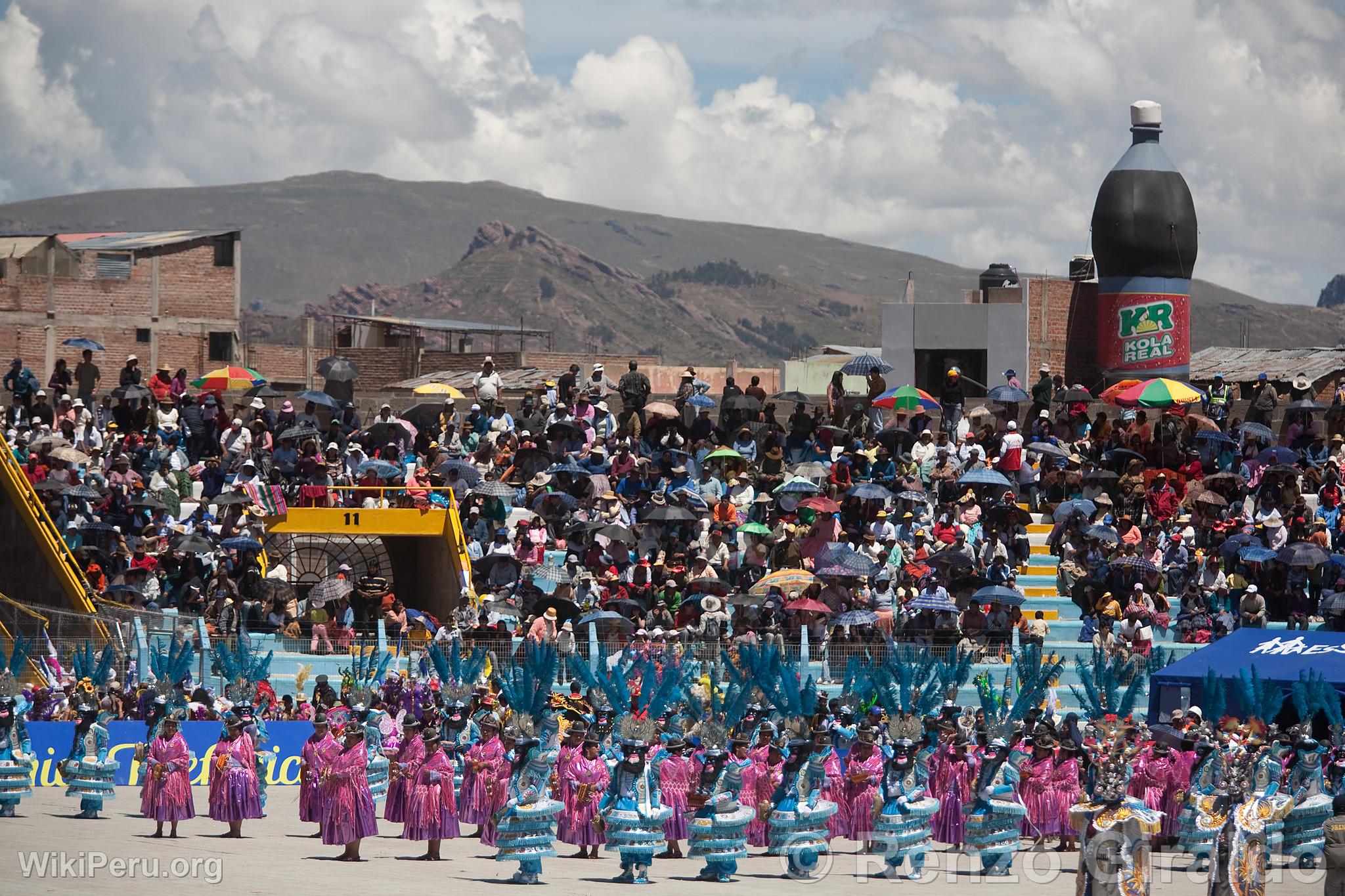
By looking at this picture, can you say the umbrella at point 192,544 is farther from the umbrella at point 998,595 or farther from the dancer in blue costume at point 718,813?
the dancer in blue costume at point 718,813

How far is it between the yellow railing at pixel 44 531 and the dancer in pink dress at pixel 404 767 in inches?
390

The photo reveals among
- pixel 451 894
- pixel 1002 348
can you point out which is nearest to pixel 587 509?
pixel 451 894

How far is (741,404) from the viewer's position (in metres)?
33.1

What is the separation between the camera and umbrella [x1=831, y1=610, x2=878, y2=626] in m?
24.9

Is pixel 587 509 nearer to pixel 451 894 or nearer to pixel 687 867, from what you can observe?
pixel 687 867

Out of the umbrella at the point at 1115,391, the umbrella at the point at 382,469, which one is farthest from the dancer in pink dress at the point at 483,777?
the umbrella at the point at 1115,391

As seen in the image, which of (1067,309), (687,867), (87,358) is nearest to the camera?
(687,867)

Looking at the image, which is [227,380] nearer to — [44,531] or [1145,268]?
[44,531]

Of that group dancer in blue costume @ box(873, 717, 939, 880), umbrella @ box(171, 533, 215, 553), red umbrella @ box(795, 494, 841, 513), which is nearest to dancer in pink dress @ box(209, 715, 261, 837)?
dancer in blue costume @ box(873, 717, 939, 880)

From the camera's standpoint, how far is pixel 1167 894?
55.7 ft

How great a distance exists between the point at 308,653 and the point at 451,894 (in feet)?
30.8

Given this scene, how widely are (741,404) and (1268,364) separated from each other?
24.2m

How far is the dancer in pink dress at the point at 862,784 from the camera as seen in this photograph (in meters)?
19.3

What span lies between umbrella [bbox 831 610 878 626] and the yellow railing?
1100 centimetres
